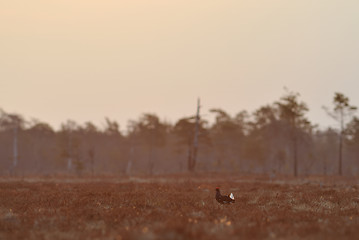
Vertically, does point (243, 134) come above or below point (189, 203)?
above

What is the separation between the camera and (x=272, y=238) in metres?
6.79

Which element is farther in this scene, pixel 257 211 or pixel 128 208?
pixel 128 208

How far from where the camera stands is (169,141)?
86.2 metres

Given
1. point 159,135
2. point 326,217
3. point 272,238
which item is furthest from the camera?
point 159,135

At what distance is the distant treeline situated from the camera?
1940 inches

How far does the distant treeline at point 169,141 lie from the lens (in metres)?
49.3

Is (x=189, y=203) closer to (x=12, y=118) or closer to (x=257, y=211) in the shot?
(x=257, y=211)

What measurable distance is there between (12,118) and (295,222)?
2330 inches

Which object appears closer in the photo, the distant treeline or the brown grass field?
the brown grass field

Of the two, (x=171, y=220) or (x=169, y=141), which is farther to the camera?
(x=169, y=141)

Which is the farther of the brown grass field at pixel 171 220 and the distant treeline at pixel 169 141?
the distant treeline at pixel 169 141

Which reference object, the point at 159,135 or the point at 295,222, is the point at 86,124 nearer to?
the point at 159,135

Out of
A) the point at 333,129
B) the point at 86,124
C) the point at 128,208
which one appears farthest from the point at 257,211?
the point at 86,124

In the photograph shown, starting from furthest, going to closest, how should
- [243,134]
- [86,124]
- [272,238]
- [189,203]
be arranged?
[86,124] → [243,134] → [189,203] → [272,238]
